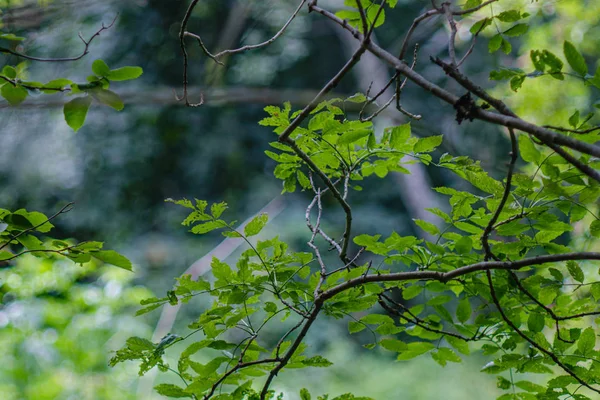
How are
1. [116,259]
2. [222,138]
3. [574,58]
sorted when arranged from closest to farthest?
1. [574,58]
2. [116,259]
3. [222,138]

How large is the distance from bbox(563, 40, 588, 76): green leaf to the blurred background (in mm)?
2924

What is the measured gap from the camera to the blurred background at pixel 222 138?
148 inches

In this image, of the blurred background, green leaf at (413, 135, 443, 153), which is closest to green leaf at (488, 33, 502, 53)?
green leaf at (413, 135, 443, 153)

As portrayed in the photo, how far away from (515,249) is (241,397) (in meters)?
0.37

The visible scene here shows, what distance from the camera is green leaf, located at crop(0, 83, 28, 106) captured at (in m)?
0.54

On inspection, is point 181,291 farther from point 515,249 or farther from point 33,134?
point 33,134

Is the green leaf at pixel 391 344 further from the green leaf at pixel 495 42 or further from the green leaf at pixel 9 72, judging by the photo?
the green leaf at pixel 9 72

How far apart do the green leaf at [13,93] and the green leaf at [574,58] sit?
498mm

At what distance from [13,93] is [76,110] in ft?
0.22

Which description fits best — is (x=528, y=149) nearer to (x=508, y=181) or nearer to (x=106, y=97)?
(x=508, y=181)

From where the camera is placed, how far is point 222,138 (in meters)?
4.44

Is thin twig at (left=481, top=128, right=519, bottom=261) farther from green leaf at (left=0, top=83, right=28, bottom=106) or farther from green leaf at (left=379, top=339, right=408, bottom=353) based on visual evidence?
green leaf at (left=0, top=83, right=28, bottom=106)

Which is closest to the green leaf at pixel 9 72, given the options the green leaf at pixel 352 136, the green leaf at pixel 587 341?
the green leaf at pixel 352 136

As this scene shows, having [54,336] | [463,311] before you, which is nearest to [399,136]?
[463,311]
